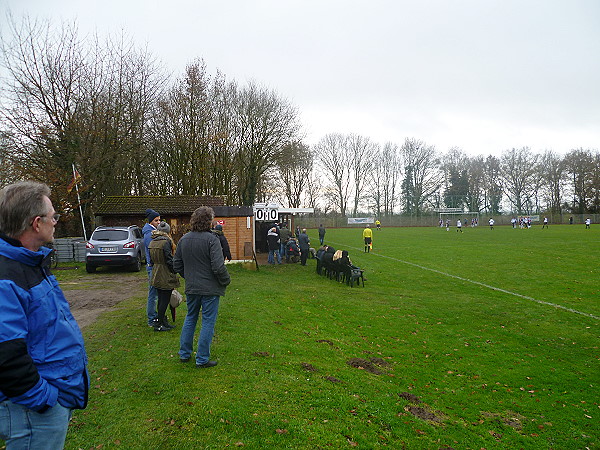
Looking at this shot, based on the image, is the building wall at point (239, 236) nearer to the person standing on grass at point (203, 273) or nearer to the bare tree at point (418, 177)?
the person standing on grass at point (203, 273)

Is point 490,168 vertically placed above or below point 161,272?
above

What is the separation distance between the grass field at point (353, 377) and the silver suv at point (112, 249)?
571cm

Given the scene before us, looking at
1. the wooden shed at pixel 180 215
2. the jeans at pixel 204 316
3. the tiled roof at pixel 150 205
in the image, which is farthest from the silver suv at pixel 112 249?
the jeans at pixel 204 316

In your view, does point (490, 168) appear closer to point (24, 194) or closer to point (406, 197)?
point (406, 197)

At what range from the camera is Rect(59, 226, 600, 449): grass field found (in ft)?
12.4

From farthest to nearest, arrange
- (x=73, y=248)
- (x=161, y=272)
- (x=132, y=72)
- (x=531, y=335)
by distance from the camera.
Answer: (x=132, y=72) → (x=73, y=248) → (x=531, y=335) → (x=161, y=272)

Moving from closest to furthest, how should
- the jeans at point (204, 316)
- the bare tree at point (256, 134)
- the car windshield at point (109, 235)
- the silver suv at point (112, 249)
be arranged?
the jeans at point (204, 316) → the silver suv at point (112, 249) → the car windshield at point (109, 235) → the bare tree at point (256, 134)

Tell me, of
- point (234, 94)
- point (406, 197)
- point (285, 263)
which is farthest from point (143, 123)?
point (406, 197)

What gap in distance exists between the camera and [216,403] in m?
4.04

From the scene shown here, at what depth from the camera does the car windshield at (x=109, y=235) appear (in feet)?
49.2

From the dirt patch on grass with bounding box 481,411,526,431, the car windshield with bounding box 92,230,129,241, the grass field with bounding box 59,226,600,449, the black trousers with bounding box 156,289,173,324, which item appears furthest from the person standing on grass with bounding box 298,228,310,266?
the dirt patch on grass with bounding box 481,411,526,431

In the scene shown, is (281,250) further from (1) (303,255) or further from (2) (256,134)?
(2) (256,134)

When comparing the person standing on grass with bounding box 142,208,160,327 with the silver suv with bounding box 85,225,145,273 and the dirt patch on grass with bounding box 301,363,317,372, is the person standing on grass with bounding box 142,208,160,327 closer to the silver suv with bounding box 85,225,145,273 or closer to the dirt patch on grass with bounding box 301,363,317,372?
the dirt patch on grass with bounding box 301,363,317,372

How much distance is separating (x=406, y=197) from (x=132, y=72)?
6259cm
